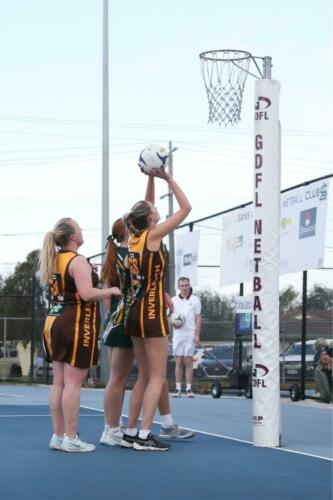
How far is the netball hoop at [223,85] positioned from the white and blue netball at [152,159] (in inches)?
153

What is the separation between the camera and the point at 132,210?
762 cm

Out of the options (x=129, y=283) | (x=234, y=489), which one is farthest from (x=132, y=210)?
(x=234, y=489)

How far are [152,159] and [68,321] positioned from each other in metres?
1.48

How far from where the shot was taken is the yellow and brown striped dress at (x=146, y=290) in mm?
7488

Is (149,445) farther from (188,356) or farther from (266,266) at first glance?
(188,356)

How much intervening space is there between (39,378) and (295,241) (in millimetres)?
11613

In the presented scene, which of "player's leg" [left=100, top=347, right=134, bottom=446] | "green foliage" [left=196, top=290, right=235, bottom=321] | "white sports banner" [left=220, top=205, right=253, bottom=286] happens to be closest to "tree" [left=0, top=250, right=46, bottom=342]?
"green foliage" [left=196, top=290, right=235, bottom=321]

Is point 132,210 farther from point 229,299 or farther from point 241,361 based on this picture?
point 229,299

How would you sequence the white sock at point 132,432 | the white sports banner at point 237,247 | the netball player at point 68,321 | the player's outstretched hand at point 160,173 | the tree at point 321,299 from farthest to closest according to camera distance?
the tree at point 321,299 → the white sports banner at point 237,247 → the player's outstretched hand at point 160,173 → the white sock at point 132,432 → the netball player at point 68,321

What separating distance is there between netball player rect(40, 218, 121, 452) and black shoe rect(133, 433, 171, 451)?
32 cm

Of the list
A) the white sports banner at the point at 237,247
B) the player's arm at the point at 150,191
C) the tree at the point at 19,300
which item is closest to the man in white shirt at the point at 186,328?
the white sports banner at the point at 237,247

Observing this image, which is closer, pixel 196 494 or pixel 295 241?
pixel 196 494

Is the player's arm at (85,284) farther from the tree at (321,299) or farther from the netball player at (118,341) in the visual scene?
the tree at (321,299)

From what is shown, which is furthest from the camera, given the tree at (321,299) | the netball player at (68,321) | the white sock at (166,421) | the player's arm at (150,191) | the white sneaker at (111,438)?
the tree at (321,299)
